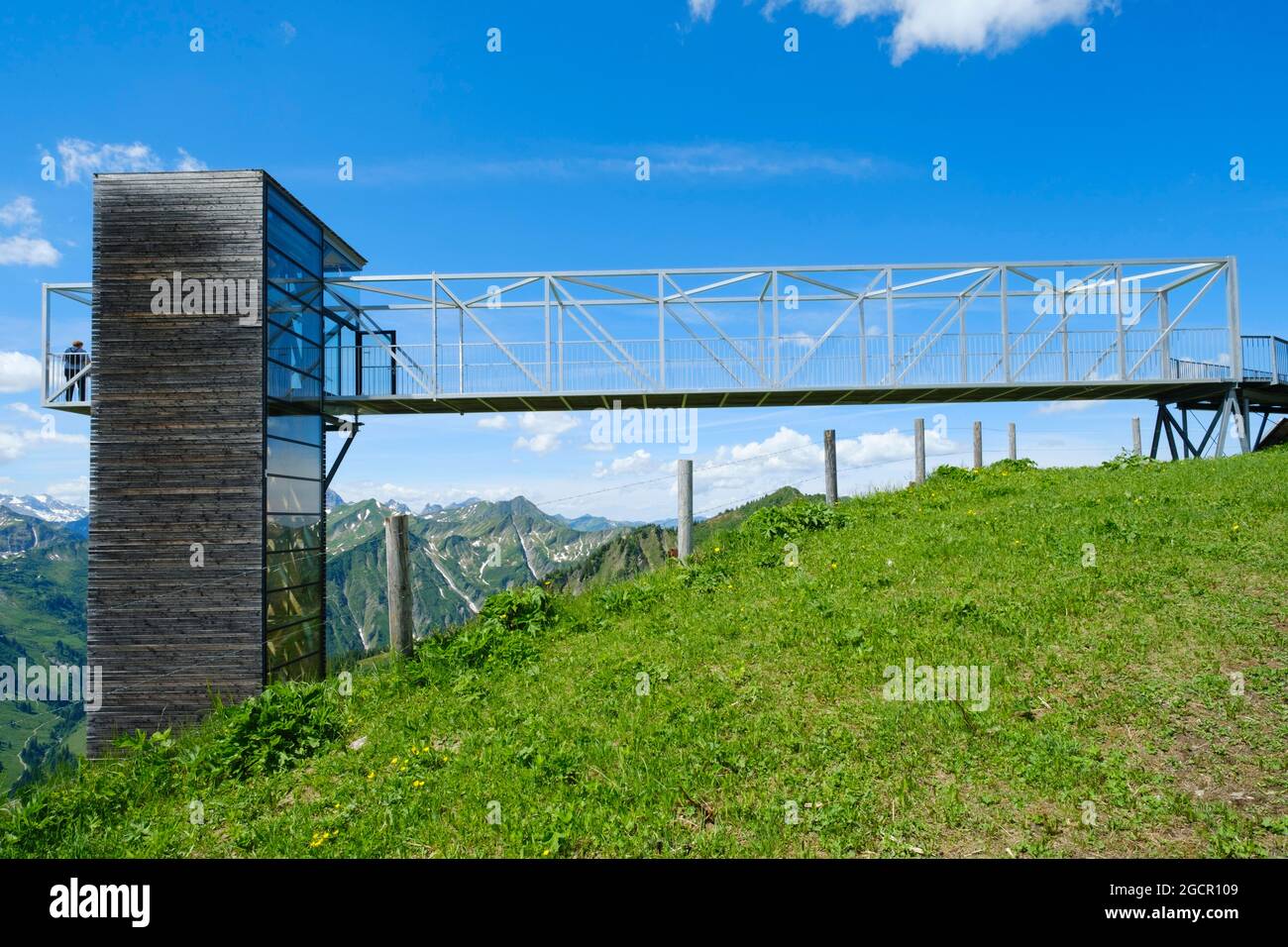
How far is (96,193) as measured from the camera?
1630cm

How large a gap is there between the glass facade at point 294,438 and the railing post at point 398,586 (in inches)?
261

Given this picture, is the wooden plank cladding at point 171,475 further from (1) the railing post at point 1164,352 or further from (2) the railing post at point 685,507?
(1) the railing post at point 1164,352

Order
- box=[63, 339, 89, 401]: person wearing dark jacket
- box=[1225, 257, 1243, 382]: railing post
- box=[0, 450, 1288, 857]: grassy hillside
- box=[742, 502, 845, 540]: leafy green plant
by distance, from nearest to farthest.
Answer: box=[0, 450, 1288, 857]: grassy hillside < box=[742, 502, 845, 540]: leafy green plant < box=[63, 339, 89, 401]: person wearing dark jacket < box=[1225, 257, 1243, 382]: railing post

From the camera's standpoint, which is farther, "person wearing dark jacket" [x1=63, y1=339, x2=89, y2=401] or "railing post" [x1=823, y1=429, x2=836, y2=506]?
"person wearing dark jacket" [x1=63, y1=339, x2=89, y2=401]

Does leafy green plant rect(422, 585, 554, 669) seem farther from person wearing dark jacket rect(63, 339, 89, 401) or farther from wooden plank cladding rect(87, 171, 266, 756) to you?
person wearing dark jacket rect(63, 339, 89, 401)

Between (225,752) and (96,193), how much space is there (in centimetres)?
1507

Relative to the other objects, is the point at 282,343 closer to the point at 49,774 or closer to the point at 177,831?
the point at 49,774

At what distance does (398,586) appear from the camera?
10.9 m

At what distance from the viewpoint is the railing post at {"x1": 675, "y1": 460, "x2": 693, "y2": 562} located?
13711 mm

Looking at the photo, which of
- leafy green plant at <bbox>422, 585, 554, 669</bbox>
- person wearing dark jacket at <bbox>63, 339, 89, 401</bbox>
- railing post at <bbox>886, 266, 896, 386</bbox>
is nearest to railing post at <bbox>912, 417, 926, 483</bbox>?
railing post at <bbox>886, 266, 896, 386</bbox>

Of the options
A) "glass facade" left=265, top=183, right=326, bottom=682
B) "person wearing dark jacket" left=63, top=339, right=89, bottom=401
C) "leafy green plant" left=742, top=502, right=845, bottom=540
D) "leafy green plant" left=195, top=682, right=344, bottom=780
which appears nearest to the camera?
"leafy green plant" left=195, top=682, right=344, bottom=780

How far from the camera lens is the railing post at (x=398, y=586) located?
1078cm

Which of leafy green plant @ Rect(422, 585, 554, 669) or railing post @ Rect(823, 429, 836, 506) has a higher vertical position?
railing post @ Rect(823, 429, 836, 506)

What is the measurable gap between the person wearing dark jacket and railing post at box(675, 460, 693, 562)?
17.6 m
